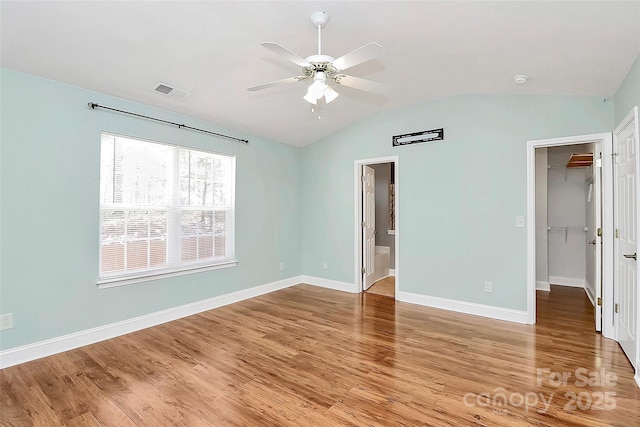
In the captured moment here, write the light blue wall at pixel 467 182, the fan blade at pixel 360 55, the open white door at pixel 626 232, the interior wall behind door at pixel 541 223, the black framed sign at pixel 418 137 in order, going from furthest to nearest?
1. the interior wall behind door at pixel 541 223
2. the black framed sign at pixel 418 137
3. the light blue wall at pixel 467 182
4. the open white door at pixel 626 232
5. the fan blade at pixel 360 55

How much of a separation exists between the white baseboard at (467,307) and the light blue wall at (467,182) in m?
0.06

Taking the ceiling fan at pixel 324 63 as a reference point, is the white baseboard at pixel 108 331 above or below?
below

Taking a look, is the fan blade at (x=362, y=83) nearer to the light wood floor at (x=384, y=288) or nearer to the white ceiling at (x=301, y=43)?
the white ceiling at (x=301, y=43)

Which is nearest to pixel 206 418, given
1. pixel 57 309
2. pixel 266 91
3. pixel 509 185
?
pixel 57 309

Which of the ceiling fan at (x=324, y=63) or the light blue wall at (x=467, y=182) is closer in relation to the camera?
the ceiling fan at (x=324, y=63)

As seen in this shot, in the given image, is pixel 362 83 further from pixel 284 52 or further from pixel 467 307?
pixel 467 307

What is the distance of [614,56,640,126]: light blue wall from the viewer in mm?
2537

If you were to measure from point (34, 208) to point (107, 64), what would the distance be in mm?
1469

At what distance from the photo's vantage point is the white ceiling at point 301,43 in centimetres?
223

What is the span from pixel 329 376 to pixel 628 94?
3.57 metres

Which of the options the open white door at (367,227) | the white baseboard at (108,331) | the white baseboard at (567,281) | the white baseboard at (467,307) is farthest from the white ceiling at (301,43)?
the white baseboard at (567,281)

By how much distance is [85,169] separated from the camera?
3.19m

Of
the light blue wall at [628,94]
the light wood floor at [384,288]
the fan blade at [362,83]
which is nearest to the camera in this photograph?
the fan blade at [362,83]

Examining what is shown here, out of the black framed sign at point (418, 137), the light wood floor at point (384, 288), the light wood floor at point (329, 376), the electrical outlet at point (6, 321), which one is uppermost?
the black framed sign at point (418, 137)
